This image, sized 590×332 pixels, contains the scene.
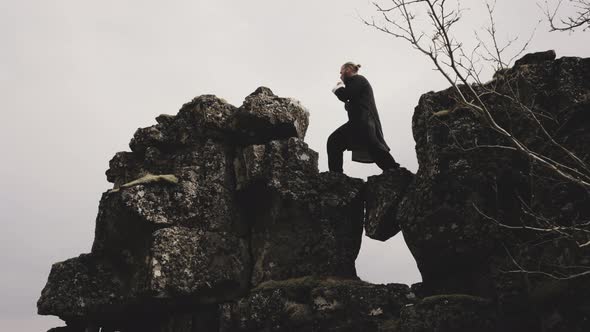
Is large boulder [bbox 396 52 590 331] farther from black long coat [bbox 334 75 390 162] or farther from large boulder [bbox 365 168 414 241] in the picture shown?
black long coat [bbox 334 75 390 162]

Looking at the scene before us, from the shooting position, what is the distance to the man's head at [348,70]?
12984 mm

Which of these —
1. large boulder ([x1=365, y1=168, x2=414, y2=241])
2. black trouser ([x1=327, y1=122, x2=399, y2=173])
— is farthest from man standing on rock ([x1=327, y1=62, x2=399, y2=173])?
large boulder ([x1=365, y1=168, x2=414, y2=241])

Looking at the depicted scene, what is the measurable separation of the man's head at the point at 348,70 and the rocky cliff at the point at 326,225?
4.23ft

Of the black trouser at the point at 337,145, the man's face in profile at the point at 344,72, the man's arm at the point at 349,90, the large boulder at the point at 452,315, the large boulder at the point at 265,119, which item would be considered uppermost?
the man's face in profile at the point at 344,72

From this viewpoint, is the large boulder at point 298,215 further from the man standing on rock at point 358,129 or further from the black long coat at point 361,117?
the black long coat at point 361,117

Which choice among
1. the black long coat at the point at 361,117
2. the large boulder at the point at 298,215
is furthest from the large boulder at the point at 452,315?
the black long coat at the point at 361,117

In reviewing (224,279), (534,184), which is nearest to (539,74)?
(534,184)

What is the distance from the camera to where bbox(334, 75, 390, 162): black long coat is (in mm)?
12094

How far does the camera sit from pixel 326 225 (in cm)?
1120

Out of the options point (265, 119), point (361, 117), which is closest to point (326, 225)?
point (361, 117)

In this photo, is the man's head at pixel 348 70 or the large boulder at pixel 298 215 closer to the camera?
the large boulder at pixel 298 215

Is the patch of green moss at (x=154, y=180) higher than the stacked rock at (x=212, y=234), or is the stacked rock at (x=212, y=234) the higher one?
the patch of green moss at (x=154, y=180)

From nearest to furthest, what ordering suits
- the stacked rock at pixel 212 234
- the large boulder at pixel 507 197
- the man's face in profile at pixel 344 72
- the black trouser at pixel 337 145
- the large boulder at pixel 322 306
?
1. the large boulder at pixel 507 197
2. the large boulder at pixel 322 306
3. the stacked rock at pixel 212 234
4. the black trouser at pixel 337 145
5. the man's face in profile at pixel 344 72

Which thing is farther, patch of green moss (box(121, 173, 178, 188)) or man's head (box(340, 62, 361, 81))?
man's head (box(340, 62, 361, 81))
